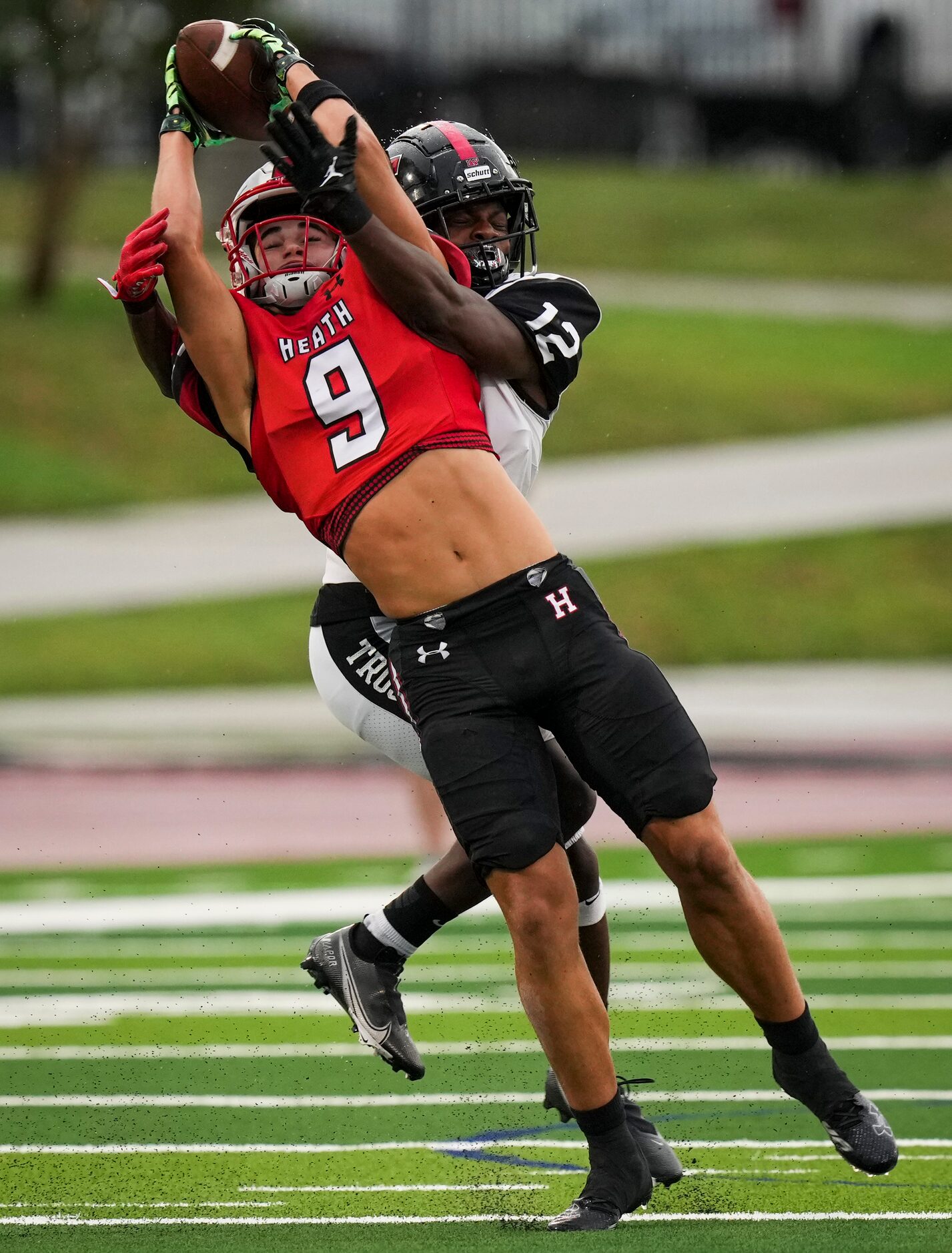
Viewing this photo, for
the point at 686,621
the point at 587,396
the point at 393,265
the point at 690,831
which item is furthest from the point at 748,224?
the point at 690,831

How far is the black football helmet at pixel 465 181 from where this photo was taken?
4.45 m

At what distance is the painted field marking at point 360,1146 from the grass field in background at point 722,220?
1886 cm

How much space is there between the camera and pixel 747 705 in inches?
485

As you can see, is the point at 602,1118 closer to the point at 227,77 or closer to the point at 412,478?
the point at 412,478

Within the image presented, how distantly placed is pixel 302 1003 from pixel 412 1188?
2.16m

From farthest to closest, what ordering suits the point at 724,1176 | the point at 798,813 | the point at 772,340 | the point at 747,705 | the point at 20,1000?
the point at 772,340
the point at 747,705
the point at 798,813
the point at 20,1000
the point at 724,1176

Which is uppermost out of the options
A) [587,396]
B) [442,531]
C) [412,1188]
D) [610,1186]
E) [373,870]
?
[442,531]

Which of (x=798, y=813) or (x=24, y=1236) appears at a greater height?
(x=24, y=1236)

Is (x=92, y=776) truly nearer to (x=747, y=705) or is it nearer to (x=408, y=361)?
(x=747, y=705)

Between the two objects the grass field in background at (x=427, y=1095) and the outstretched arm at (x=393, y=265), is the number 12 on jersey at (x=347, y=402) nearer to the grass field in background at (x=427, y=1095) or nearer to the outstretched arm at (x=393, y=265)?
the outstretched arm at (x=393, y=265)

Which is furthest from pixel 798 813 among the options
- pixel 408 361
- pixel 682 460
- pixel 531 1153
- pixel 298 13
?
pixel 298 13

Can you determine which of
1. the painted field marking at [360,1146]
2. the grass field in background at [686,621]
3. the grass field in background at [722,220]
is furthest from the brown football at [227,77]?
the grass field in background at [722,220]

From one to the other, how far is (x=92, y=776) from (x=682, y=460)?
8.45m

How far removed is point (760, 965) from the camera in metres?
4.11
